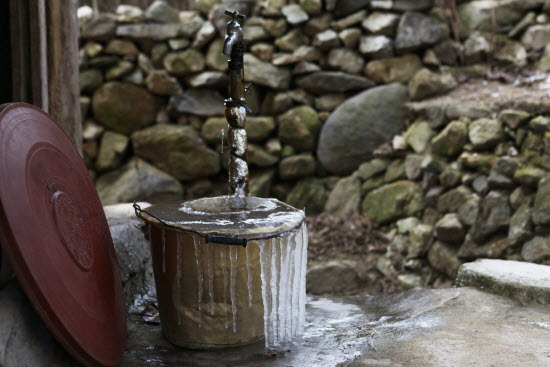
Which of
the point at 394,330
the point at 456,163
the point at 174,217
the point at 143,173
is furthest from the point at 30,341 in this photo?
the point at 143,173

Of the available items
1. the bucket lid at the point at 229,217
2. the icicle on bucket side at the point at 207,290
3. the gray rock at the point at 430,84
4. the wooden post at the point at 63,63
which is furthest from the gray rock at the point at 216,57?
the icicle on bucket side at the point at 207,290

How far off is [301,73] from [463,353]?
162 inches

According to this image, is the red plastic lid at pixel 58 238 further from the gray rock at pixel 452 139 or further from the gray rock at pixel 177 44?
the gray rock at pixel 177 44

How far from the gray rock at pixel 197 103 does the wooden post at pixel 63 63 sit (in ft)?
9.09

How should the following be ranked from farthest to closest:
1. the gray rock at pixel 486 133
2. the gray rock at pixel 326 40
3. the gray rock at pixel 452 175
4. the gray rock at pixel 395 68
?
1. the gray rock at pixel 326 40
2. the gray rock at pixel 395 68
3. the gray rock at pixel 452 175
4. the gray rock at pixel 486 133

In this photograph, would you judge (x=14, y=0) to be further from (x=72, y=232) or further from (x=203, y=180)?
(x=203, y=180)

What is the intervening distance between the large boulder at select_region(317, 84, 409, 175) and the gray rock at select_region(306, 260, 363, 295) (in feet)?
4.13

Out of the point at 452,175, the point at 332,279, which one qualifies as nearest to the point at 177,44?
the point at 332,279

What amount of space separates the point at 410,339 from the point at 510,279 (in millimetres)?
693

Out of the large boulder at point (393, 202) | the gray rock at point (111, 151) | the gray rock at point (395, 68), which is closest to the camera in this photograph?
the large boulder at point (393, 202)

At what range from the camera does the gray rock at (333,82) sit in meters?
5.53

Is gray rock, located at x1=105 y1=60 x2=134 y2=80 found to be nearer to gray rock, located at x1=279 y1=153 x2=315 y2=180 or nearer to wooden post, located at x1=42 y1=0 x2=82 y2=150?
gray rock, located at x1=279 y1=153 x2=315 y2=180

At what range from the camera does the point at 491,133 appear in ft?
14.3

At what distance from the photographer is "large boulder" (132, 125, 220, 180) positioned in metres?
5.70
